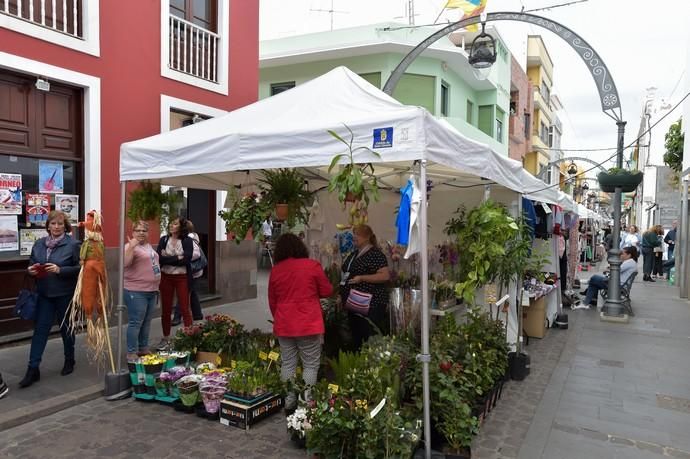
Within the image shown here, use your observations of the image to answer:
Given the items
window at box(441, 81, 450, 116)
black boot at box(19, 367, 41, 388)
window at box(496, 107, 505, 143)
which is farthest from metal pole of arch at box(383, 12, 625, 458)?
window at box(496, 107, 505, 143)

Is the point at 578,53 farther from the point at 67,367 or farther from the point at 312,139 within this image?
the point at 67,367

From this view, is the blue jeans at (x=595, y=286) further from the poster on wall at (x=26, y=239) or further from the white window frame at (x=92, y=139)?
the poster on wall at (x=26, y=239)

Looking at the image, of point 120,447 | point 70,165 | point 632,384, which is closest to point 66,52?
point 70,165

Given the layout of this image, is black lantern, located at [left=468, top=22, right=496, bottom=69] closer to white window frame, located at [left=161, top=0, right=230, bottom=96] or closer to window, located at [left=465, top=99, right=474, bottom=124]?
white window frame, located at [left=161, top=0, right=230, bottom=96]

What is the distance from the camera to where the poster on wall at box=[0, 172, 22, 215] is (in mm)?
6090

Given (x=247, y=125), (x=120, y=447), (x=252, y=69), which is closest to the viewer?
(x=120, y=447)

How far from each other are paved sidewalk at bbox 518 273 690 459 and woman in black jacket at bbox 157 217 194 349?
431 centimetres

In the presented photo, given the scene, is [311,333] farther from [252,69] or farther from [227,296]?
[252,69]

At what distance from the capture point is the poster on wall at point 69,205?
6.72 metres

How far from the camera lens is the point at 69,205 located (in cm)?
683

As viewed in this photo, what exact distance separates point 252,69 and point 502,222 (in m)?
7.21

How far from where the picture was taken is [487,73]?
21453mm

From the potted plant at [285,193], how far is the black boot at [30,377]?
9.20 ft

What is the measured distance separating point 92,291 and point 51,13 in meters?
4.28
